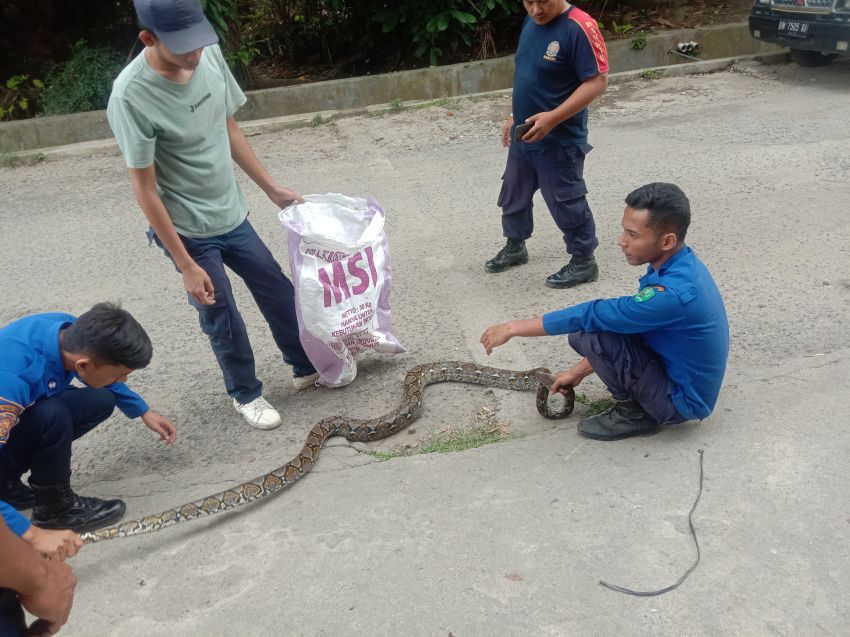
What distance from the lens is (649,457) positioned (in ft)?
12.5

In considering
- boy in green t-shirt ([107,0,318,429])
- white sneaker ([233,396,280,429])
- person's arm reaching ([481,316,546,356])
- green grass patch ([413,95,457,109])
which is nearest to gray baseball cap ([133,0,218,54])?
boy in green t-shirt ([107,0,318,429])

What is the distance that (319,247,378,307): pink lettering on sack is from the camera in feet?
14.5

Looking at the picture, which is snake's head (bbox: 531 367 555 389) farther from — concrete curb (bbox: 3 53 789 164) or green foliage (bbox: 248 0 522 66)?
green foliage (bbox: 248 0 522 66)

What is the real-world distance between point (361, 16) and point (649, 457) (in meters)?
10.4

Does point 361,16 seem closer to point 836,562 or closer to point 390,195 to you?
point 390,195

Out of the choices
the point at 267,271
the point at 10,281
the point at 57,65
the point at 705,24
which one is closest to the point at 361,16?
the point at 57,65

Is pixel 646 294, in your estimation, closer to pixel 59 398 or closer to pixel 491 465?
pixel 491 465

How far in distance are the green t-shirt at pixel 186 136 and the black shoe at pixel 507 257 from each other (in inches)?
91.6

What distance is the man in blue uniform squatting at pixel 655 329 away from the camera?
3584 mm

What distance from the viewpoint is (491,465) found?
12.7 ft

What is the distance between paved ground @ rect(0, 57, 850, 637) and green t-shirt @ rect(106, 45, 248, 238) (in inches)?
51.9

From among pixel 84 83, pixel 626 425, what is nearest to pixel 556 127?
pixel 626 425

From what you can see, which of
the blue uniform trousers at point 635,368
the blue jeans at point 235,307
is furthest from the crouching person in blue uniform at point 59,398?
the blue uniform trousers at point 635,368

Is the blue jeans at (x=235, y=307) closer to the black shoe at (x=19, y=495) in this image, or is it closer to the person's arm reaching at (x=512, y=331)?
the black shoe at (x=19, y=495)
